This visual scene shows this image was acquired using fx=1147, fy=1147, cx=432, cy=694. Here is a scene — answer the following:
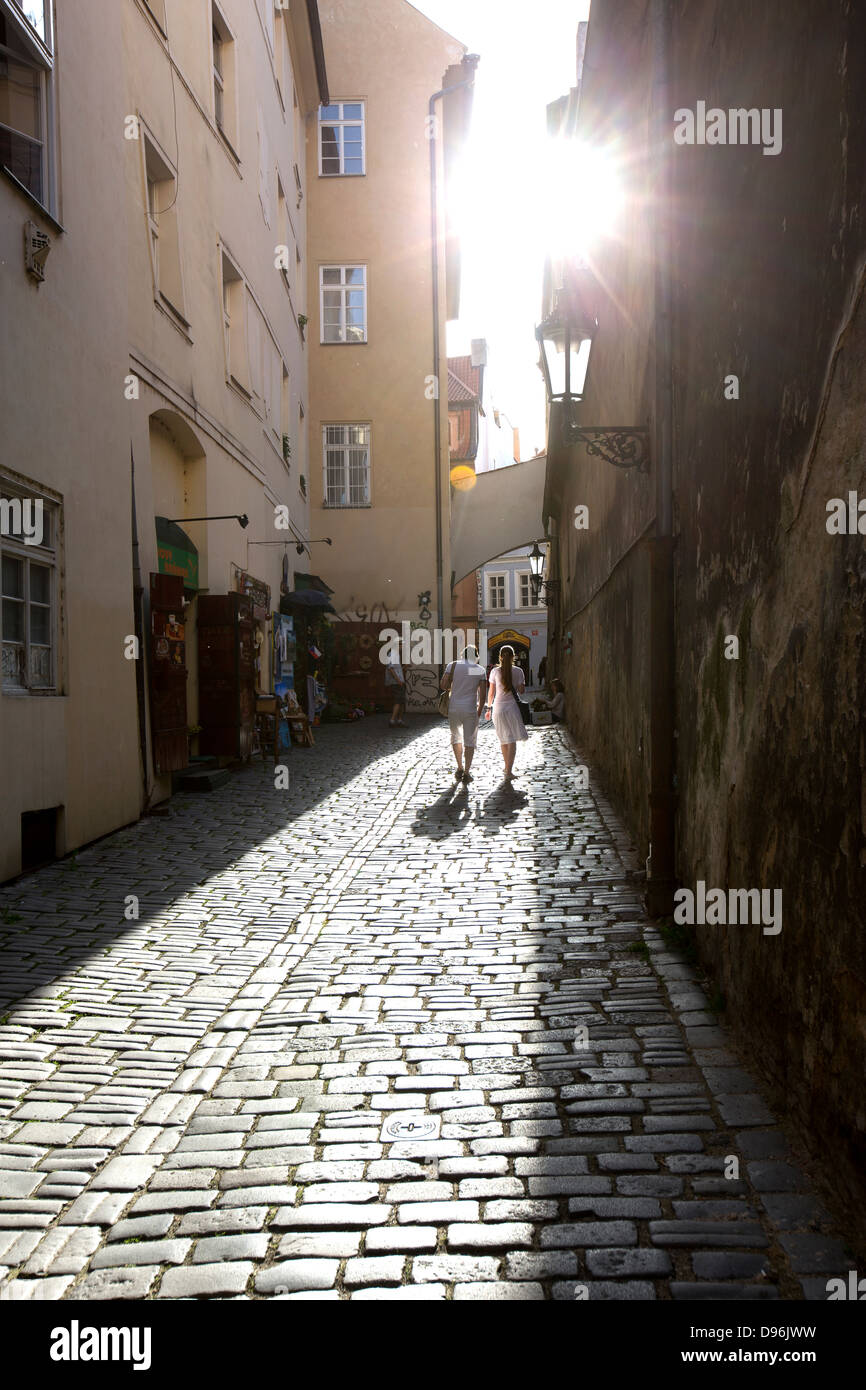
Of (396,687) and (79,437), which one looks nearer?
(79,437)

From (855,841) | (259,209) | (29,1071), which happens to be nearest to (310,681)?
(259,209)

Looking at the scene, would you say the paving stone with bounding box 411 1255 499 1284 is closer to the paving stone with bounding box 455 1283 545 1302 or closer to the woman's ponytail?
the paving stone with bounding box 455 1283 545 1302

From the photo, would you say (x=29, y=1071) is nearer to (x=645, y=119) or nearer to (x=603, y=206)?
(x=645, y=119)

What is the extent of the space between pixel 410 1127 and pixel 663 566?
3569mm

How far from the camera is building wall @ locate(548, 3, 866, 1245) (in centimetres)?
289

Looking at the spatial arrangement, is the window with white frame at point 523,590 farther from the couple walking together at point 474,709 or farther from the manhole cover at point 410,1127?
the manhole cover at point 410,1127

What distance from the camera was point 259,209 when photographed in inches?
731

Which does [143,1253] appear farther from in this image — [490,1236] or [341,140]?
[341,140]

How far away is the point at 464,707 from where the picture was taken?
12953 mm

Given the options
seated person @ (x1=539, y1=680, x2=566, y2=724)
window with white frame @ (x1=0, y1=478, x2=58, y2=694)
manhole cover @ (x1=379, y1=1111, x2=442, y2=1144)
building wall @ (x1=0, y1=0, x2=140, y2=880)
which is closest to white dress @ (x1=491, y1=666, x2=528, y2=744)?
building wall @ (x1=0, y1=0, x2=140, y2=880)

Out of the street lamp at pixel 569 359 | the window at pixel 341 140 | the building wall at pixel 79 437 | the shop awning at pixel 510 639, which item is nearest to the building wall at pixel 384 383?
the window at pixel 341 140

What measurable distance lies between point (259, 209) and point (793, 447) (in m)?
17.1

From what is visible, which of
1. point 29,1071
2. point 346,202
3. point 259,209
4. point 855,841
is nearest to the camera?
point 855,841

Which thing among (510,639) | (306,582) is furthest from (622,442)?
(510,639)
